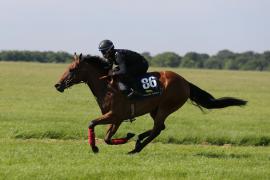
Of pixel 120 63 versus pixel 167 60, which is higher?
pixel 120 63

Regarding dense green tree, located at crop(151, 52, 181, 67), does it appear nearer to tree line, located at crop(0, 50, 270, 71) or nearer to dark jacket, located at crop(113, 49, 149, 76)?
tree line, located at crop(0, 50, 270, 71)

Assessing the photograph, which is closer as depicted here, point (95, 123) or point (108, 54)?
point (95, 123)

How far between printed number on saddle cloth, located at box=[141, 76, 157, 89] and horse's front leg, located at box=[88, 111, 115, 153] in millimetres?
→ 995

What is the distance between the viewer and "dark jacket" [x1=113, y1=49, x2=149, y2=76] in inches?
483

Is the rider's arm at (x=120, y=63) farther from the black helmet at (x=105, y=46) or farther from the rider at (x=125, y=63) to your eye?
the black helmet at (x=105, y=46)

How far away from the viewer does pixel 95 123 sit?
12.1m

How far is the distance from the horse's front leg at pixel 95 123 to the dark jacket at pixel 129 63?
97cm

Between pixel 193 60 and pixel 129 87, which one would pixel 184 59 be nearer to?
pixel 193 60

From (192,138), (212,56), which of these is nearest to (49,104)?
(192,138)

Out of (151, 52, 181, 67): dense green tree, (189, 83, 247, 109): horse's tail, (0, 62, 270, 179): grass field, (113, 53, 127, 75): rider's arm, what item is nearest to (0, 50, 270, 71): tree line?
(151, 52, 181, 67): dense green tree

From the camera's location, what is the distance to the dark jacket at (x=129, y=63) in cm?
1228

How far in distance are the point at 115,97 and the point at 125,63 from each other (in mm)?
767

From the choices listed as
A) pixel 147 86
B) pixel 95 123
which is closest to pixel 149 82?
pixel 147 86

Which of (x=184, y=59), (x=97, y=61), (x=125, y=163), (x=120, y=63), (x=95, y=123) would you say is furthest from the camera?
(x=184, y=59)
